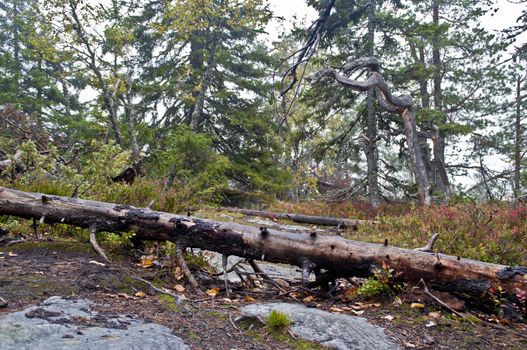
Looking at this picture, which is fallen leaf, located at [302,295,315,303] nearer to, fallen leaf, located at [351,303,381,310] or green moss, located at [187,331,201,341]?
fallen leaf, located at [351,303,381,310]

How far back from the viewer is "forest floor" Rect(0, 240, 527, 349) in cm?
277

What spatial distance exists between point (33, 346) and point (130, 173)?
10.1m

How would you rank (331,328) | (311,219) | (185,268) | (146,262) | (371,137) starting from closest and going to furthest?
(331,328)
(185,268)
(146,262)
(311,219)
(371,137)

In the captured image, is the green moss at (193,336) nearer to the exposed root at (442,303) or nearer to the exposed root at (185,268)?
the exposed root at (185,268)

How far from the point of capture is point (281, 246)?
427cm

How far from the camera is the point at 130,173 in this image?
11.6 metres

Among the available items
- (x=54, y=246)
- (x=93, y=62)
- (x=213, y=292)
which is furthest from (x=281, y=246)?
(x=93, y=62)

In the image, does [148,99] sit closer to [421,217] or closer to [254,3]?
[254,3]

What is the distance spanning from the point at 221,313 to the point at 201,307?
26 cm

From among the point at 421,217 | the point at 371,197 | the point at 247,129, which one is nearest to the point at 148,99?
the point at 247,129

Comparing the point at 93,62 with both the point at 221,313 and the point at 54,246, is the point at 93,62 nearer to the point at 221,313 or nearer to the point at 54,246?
the point at 54,246

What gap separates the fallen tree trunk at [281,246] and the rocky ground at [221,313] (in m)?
0.32

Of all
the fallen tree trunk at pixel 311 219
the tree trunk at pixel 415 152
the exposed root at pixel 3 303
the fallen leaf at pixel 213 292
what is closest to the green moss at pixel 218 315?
the fallen leaf at pixel 213 292

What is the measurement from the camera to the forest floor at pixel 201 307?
277 cm
